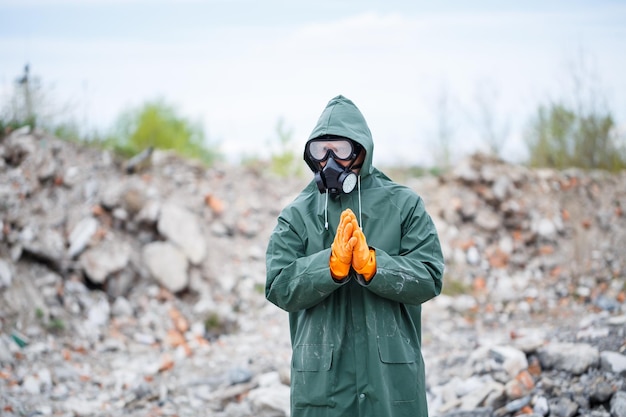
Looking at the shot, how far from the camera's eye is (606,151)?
13.7 metres

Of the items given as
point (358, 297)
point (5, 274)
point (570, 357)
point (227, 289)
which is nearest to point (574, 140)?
point (227, 289)

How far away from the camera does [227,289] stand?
31.3 ft

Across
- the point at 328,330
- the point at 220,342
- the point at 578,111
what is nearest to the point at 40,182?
the point at 220,342

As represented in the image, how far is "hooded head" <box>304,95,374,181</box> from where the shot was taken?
3.10 m

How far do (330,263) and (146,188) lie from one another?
25.1 feet

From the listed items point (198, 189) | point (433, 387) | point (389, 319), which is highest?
point (198, 189)

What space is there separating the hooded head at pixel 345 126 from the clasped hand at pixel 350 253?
474 millimetres

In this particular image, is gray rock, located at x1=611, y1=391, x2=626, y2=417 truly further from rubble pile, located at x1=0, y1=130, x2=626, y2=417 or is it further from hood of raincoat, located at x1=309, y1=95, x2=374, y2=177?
hood of raincoat, located at x1=309, y1=95, x2=374, y2=177

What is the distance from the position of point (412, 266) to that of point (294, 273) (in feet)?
1.75

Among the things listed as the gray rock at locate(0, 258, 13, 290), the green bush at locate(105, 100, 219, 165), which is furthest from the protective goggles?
the green bush at locate(105, 100, 219, 165)

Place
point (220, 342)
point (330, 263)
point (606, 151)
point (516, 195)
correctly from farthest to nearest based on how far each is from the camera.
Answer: point (606, 151) < point (516, 195) < point (220, 342) < point (330, 263)

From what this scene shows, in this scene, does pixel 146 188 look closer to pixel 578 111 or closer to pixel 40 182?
pixel 40 182

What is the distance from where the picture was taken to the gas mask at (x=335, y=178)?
303 cm

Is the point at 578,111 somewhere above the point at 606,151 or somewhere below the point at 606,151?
above
